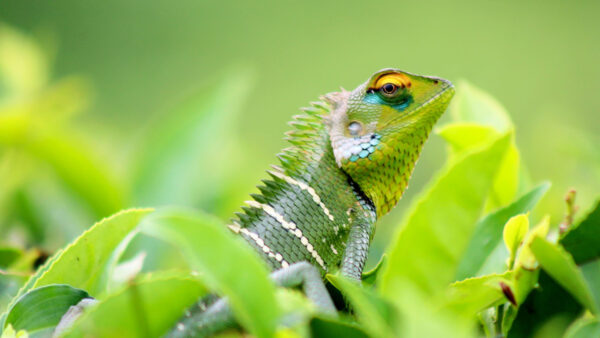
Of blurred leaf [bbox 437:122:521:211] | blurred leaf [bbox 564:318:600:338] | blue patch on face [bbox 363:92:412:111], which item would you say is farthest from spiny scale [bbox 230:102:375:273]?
blurred leaf [bbox 564:318:600:338]

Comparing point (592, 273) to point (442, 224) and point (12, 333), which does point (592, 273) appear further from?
point (12, 333)

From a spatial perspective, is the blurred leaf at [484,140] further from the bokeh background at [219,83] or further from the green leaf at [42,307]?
the green leaf at [42,307]

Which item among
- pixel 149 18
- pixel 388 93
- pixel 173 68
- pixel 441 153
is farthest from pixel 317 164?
pixel 149 18

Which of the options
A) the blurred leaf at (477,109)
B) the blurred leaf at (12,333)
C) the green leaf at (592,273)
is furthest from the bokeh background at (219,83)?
the blurred leaf at (12,333)

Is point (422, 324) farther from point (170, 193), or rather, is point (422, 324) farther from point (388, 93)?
point (170, 193)

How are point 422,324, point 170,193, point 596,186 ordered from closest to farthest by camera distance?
point 422,324, point 596,186, point 170,193

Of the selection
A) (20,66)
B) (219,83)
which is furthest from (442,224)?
(20,66)

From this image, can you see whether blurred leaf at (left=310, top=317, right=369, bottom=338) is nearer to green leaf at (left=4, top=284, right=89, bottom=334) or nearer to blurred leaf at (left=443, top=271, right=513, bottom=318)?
blurred leaf at (left=443, top=271, right=513, bottom=318)
